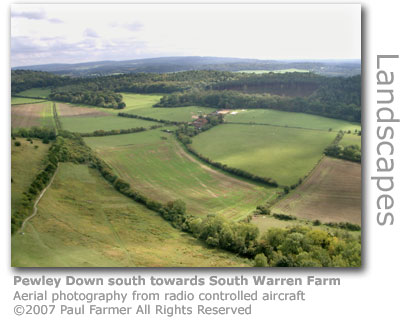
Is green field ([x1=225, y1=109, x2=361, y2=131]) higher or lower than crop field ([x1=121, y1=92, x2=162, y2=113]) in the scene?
lower

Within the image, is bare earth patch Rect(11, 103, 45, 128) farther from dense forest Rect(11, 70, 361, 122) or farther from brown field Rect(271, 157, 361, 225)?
brown field Rect(271, 157, 361, 225)

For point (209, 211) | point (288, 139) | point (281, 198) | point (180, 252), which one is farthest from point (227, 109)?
point (180, 252)

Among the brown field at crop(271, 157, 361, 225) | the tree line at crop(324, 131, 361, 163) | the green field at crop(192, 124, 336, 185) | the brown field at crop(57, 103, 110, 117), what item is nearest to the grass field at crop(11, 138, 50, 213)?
the brown field at crop(57, 103, 110, 117)

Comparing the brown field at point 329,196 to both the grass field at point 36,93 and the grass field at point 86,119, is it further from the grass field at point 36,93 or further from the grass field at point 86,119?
the grass field at point 36,93

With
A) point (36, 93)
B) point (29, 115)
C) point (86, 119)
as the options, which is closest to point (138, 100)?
point (86, 119)

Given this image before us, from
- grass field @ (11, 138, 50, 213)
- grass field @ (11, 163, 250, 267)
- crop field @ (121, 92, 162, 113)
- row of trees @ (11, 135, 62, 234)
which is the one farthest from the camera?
crop field @ (121, 92, 162, 113)

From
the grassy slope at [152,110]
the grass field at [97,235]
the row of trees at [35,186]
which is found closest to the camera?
the grass field at [97,235]

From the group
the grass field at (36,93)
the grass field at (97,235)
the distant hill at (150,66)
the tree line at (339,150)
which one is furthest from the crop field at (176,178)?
the tree line at (339,150)
